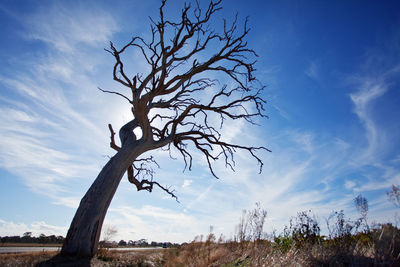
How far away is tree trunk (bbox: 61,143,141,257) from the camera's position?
6.14 metres

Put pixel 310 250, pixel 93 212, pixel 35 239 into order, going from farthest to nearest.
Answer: pixel 35 239
pixel 93 212
pixel 310 250

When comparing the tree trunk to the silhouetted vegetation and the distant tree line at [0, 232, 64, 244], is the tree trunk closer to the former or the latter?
the silhouetted vegetation

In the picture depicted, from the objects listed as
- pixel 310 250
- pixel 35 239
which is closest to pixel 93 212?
pixel 310 250

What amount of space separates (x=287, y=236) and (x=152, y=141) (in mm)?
5500

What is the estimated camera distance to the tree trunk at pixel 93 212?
6.14 metres

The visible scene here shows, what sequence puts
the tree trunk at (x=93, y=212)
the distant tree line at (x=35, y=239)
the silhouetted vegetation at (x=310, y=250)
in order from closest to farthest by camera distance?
1. the silhouetted vegetation at (x=310, y=250)
2. the tree trunk at (x=93, y=212)
3. the distant tree line at (x=35, y=239)

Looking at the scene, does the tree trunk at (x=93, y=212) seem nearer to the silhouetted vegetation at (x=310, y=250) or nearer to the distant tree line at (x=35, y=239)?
the silhouetted vegetation at (x=310, y=250)

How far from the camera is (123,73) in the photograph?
8.49 meters

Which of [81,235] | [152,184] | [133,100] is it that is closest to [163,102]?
[133,100]

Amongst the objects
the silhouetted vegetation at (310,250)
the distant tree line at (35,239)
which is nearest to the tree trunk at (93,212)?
the silhouetted vegetation at (310,250)

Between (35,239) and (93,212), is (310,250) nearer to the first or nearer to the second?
(93,212)

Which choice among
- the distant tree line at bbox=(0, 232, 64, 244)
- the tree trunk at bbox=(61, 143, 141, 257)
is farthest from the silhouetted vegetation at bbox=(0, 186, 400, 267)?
the distant tree line at bbox=(0, 232, 64, 244)

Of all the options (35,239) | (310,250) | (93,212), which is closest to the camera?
(310,250)

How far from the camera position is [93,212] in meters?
6.50
